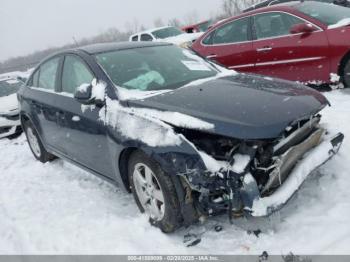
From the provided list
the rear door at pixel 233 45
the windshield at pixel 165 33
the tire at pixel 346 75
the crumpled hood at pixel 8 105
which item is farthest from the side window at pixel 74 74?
the windshield at pixel 165 33

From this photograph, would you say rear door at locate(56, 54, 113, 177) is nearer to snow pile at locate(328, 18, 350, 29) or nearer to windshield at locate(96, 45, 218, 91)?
windshield at locate(96, 45, 218, 91)

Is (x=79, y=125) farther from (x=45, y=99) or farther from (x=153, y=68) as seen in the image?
(x=45, y=99)

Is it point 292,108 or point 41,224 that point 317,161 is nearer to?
point 292,108

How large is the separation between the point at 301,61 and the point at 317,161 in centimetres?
332

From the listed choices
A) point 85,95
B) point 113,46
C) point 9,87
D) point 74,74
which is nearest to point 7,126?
point 9,87

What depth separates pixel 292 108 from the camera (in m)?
3.13

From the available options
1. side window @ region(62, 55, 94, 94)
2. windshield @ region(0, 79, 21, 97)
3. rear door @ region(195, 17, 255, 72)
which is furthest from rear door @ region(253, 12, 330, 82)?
windshield @ region(0, 79, 21, 97)

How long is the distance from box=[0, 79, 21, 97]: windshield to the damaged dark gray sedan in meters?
6.31

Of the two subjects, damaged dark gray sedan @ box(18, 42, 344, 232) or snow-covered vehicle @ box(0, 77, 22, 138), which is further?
snow-covered vehicle @ box(0, 77, 22, 138)

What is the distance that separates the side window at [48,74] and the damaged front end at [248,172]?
2.59 meters

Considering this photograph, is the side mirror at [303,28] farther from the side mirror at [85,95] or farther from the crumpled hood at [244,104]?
the side mirror at [85,95]

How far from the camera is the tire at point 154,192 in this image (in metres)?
3.15

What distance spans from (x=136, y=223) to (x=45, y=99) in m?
2.35

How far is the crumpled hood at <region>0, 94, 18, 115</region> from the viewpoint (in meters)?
8.52
